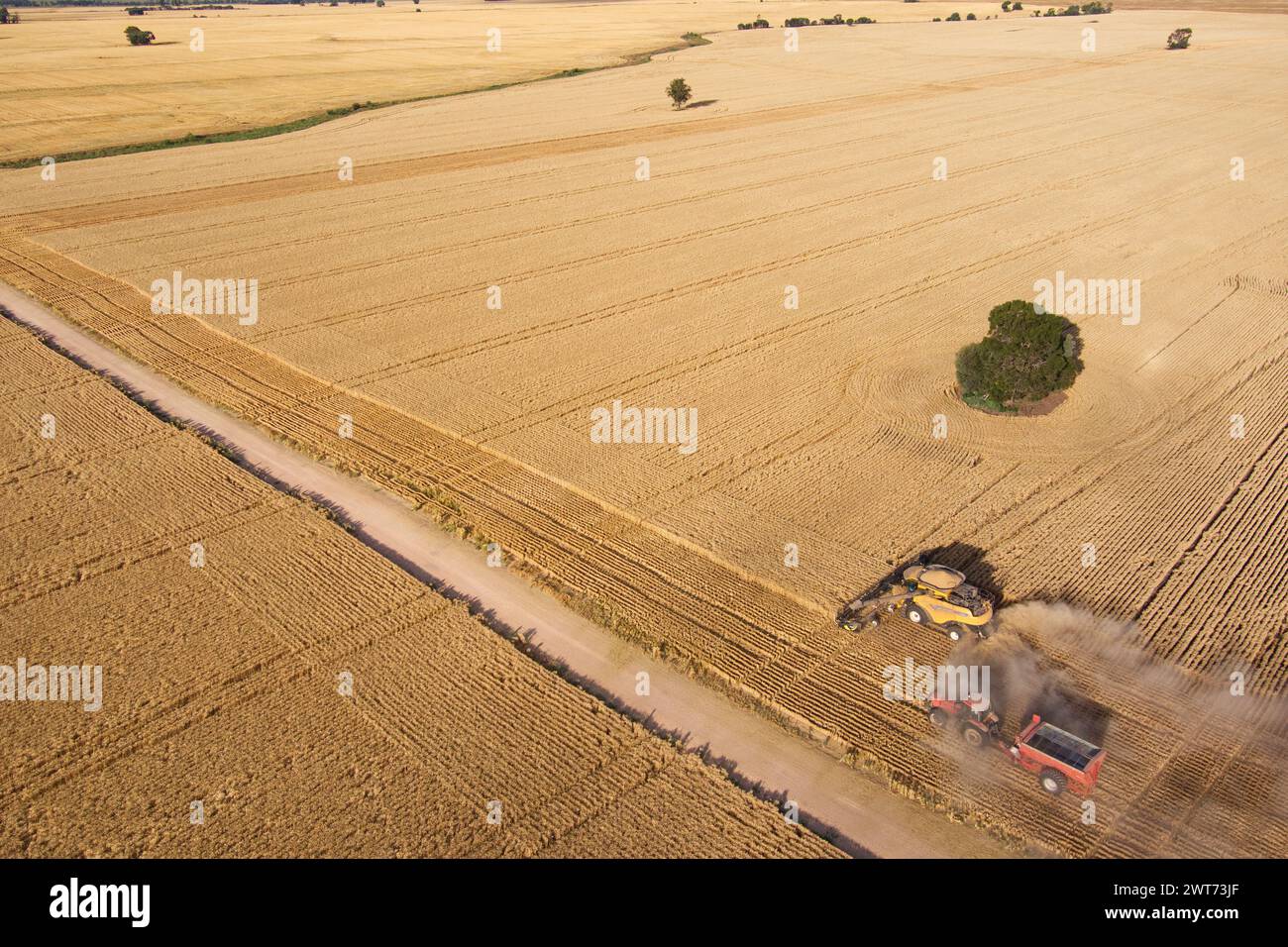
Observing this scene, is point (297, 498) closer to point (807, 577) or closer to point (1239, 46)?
point (807, 577)

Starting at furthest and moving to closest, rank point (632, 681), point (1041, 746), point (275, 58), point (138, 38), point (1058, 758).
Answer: point (138, 38)
point (275, 58)
point (632, 681)
point (1041, 746)
point (1058, 758)

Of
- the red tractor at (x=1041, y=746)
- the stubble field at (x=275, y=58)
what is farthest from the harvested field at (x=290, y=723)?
the stubble field at (x=275, y=58)

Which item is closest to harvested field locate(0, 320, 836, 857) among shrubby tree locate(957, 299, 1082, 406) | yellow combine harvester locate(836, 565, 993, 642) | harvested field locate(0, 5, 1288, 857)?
harvested field locate(0, 5, 1288, 857)

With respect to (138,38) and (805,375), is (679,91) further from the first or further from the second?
(138,38)

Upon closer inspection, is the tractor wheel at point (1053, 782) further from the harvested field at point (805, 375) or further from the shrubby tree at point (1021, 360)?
the shrubby tree at point (1021, 360)

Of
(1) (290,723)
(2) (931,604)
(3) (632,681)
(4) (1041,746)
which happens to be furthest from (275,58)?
(4) (1041,746)

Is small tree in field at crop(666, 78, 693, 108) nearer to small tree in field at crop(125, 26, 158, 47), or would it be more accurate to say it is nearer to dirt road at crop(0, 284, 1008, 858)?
dirt road at crop(0, 284, 1008, 858)
